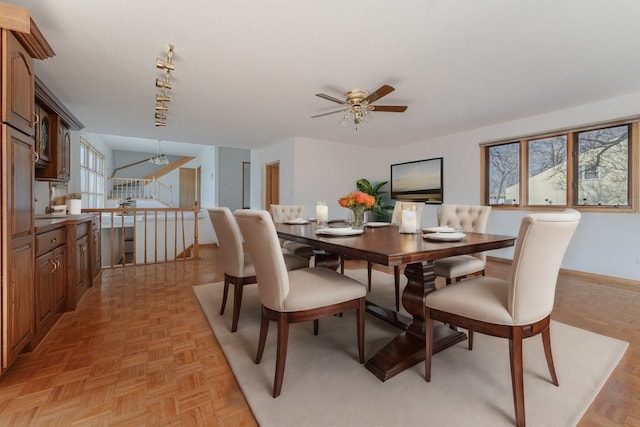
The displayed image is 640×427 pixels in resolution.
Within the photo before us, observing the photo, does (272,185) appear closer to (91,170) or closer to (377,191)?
(377,191)

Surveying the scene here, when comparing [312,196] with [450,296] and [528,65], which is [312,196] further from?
[450,296]

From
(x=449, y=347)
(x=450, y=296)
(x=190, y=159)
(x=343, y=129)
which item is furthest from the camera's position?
(x=190, y=159)

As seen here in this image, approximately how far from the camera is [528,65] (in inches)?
99.7

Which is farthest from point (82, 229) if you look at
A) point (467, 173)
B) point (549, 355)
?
point (467, 173)

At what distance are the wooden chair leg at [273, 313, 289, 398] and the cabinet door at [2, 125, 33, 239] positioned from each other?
1558 millimetres

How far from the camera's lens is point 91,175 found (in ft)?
22.1

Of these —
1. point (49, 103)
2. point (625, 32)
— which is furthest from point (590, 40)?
point (49, 103)

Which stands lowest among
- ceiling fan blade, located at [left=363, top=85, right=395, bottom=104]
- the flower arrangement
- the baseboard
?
the baseboard

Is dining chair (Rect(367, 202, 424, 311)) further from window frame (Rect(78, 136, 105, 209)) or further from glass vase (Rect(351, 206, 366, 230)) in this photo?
window frame (Rect(78, 136, 105, 209))

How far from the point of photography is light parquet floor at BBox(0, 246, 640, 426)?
129cm

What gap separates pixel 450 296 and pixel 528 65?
7.82ft

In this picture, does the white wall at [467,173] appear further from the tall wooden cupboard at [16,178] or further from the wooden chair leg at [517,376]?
the tall wooden cupboard at [16,178]

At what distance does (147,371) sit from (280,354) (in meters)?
0.85

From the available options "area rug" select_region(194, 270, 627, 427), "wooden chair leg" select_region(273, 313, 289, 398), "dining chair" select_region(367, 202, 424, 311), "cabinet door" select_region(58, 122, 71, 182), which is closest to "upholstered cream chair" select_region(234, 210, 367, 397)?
"wooden chair leg" select_region(273, 313, 289, 398)
